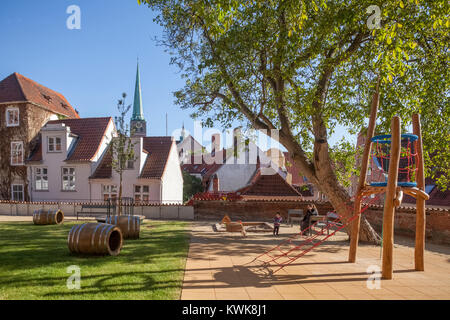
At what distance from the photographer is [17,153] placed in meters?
31.2

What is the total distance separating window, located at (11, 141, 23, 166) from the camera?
31047mm

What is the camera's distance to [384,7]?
11.4 m

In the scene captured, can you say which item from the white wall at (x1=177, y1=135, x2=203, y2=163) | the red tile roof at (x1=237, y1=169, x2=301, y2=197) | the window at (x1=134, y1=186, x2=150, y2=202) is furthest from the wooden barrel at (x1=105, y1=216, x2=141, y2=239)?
the white wall at (x1=177, y1=135, x2=203, y2=163)

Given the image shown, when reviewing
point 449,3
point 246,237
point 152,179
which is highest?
point 449,3

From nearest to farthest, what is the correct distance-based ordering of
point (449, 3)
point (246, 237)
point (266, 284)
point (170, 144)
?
point (266, 284)
point (449, 3)
point (246, 237)
point (170, 144)

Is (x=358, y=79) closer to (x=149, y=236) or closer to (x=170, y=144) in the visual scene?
(x=149, y=236)

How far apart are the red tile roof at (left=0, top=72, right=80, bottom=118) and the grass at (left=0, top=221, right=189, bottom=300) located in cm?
2401

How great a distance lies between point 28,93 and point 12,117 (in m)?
2.82

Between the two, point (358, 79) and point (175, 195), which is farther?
point (175, 195)

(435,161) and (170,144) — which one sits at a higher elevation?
(170,144)

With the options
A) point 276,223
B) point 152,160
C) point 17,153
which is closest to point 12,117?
point 17,153

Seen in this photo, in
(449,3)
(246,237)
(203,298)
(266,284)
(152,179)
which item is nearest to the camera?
(203,298)
